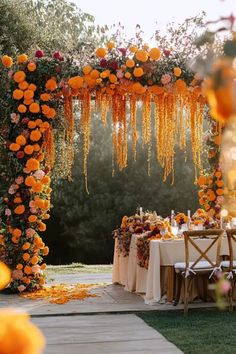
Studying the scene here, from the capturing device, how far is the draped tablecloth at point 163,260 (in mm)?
6867

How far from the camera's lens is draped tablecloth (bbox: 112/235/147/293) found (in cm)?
763

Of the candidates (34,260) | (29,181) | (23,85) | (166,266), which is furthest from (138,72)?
(34,260)

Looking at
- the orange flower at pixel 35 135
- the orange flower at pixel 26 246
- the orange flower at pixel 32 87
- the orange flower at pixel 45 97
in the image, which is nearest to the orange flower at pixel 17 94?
the orange flower at pixel 32 87

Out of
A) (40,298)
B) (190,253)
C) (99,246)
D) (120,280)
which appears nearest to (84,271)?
(120,280)

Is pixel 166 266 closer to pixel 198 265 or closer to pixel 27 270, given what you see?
pixel 198 265

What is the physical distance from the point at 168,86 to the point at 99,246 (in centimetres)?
1249

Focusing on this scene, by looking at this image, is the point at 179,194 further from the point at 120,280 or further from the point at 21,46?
the point at 120,280

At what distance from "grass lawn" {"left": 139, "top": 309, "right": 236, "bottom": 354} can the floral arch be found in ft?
6.31

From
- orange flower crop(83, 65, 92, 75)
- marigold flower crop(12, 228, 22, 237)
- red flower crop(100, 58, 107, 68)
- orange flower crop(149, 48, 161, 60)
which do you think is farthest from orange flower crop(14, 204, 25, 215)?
orange flower crop(149, 48, 161, 60)

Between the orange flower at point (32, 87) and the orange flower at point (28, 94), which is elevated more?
the orange flower at point (32, 87)

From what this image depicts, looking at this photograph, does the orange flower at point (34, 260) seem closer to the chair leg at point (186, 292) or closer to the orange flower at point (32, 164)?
the orange flower at point (32, 164)

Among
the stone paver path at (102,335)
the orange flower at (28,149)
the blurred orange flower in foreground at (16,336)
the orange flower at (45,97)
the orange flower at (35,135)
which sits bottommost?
the stone paver path at (102,335)

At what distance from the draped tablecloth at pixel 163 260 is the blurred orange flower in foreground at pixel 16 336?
6543 mm

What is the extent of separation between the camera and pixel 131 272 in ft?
26.1
